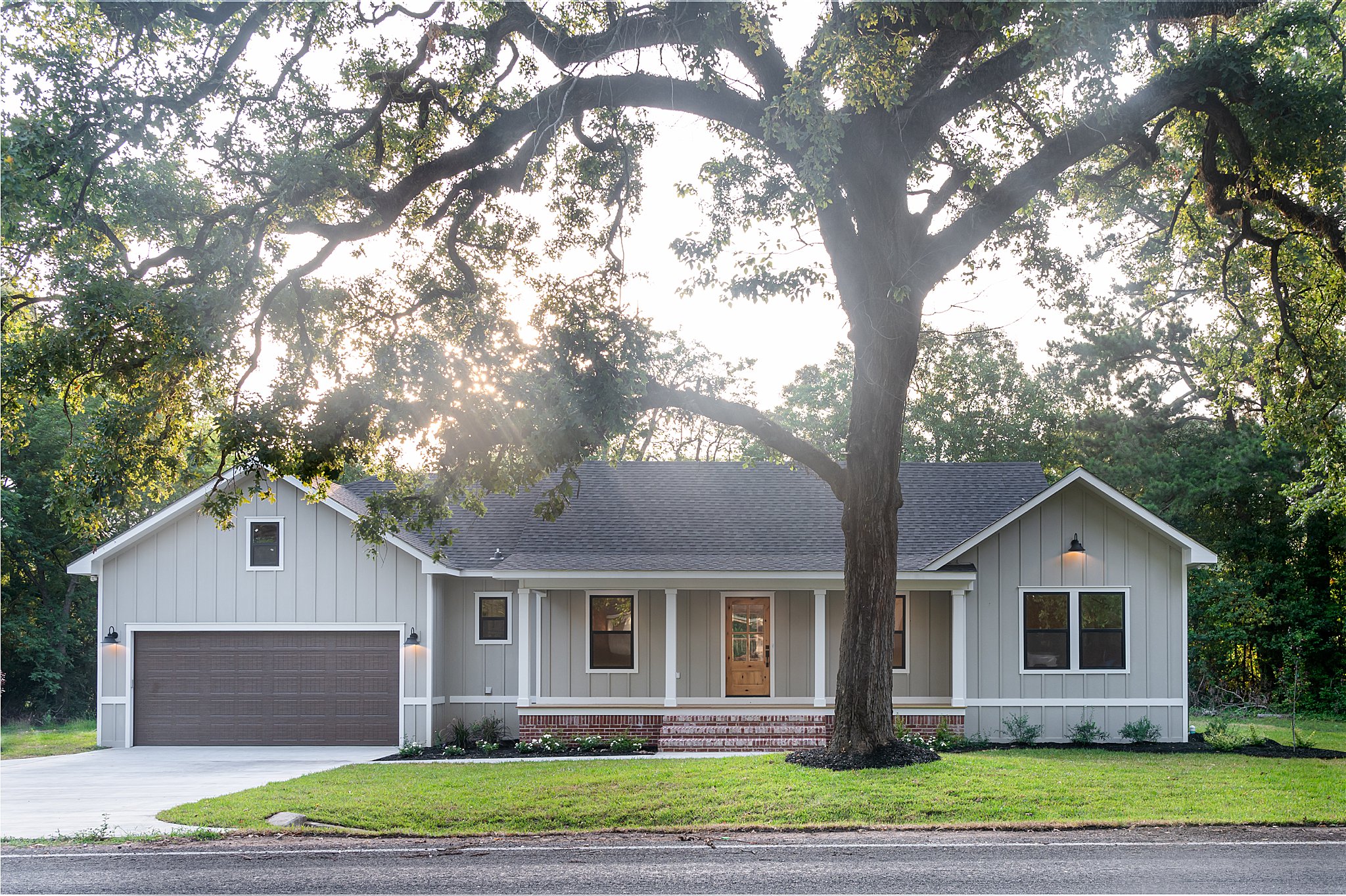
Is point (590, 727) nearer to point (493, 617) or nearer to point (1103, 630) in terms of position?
point (493, 617)

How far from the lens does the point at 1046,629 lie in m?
17.2

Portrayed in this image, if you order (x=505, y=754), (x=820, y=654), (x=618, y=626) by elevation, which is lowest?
(x=505, y=754)

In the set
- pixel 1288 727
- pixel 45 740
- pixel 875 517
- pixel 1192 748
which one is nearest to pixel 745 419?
pixel 875 517

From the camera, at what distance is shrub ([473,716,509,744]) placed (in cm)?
1748

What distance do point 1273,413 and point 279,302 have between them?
15.1 m

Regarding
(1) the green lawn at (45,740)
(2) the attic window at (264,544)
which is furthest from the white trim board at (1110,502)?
(1) the green lawn at (45,740)

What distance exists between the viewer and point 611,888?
24.4 ft

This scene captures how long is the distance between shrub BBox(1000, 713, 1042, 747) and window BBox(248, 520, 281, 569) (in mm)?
12908

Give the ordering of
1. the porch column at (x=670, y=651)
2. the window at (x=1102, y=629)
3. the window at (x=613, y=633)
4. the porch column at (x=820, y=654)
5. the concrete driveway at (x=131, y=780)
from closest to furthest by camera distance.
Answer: the concrete driveway at (x=131, y=780), the window at (x=1102, y=629), the porch column at (x=820, y=654), the porch column at (x=670, y=651), the window at (x=613, y=633)

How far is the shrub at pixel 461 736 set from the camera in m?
17.2

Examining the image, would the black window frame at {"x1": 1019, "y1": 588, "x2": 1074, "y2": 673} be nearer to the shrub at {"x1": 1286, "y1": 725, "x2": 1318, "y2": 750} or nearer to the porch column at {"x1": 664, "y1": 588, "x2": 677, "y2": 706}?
the shrub at {"x1": 1286, "y1": 725, "x2": 1318, "y2": 750}

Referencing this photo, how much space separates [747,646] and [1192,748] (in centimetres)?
747

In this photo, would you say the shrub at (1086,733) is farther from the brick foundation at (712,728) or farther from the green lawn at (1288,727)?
the green lawn at (1288,727)

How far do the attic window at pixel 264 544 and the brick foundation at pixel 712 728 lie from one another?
5.30 metres
